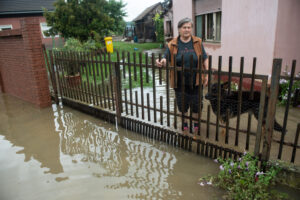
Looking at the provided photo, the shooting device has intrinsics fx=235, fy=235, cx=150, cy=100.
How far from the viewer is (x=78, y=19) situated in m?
12.8

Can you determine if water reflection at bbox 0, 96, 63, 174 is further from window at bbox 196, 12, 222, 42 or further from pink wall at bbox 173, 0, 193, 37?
pink wall at bbox 173, 0, 193, 37

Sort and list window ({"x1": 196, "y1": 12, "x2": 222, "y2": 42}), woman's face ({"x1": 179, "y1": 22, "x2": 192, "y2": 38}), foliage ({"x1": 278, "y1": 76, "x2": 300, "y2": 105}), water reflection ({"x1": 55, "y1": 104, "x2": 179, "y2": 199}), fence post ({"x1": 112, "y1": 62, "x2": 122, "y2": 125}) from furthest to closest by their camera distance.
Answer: window ({"x1": 196, "y1": 12, "x2": 222, "y2": 42})
foliage ({"x1": 278, "y1": 76, "x2": 300, "y2": 105})
fence post ({"x1": 112, "y1": 62, "x2": 122, "y2": 125})
woman's face ({"x1": 179, "y1": 22, "x2": 192, "y2": 38})
water reflection ({"x1": 55, "y1": 104, "x2": 179, "y2": 199})

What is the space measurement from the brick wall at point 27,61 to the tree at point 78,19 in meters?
5.85

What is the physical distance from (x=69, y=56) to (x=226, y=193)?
4414mm

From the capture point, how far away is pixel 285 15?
5.34 meters

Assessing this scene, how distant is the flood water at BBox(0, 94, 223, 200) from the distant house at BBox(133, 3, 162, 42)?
25.4 m

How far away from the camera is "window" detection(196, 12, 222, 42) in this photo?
7867mm

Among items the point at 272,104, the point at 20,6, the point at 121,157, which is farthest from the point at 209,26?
the point at 20,6

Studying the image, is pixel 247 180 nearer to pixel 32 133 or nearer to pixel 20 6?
pixel 32 133

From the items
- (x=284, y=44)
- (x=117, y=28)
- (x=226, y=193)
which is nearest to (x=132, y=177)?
(x=226, y=193)

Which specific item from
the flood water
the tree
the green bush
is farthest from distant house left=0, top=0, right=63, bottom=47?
the green bush

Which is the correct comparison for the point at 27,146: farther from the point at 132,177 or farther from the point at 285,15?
the point at 285,15

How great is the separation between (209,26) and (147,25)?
22.5 metres

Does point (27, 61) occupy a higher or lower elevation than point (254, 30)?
lower
